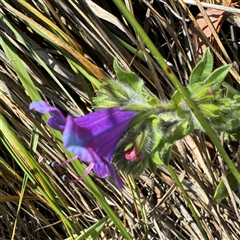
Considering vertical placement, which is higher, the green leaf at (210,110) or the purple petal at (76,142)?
the purple petal at (76,142)

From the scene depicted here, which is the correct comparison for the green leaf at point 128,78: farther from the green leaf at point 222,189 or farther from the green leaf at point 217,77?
the green leaf at point 222,189

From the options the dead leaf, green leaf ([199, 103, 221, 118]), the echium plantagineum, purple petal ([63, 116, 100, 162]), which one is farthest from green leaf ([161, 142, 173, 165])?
the dead leaf

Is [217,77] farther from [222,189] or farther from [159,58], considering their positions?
[222,189]

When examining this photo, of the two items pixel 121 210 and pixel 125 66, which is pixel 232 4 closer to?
pixel 125 66

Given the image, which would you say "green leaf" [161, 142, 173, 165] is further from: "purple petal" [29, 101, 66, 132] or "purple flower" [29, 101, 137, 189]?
"purple petal" [29, 101, 66, 132]

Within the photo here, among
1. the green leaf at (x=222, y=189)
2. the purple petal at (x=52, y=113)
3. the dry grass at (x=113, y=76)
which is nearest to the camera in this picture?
the purple petal at (x=52, y=113)

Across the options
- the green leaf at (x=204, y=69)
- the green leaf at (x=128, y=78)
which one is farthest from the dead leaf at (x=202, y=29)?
the green leaf at (x=128, y=78)

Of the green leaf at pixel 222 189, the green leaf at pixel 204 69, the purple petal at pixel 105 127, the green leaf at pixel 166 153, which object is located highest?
the purple petal at pixel 105 127
